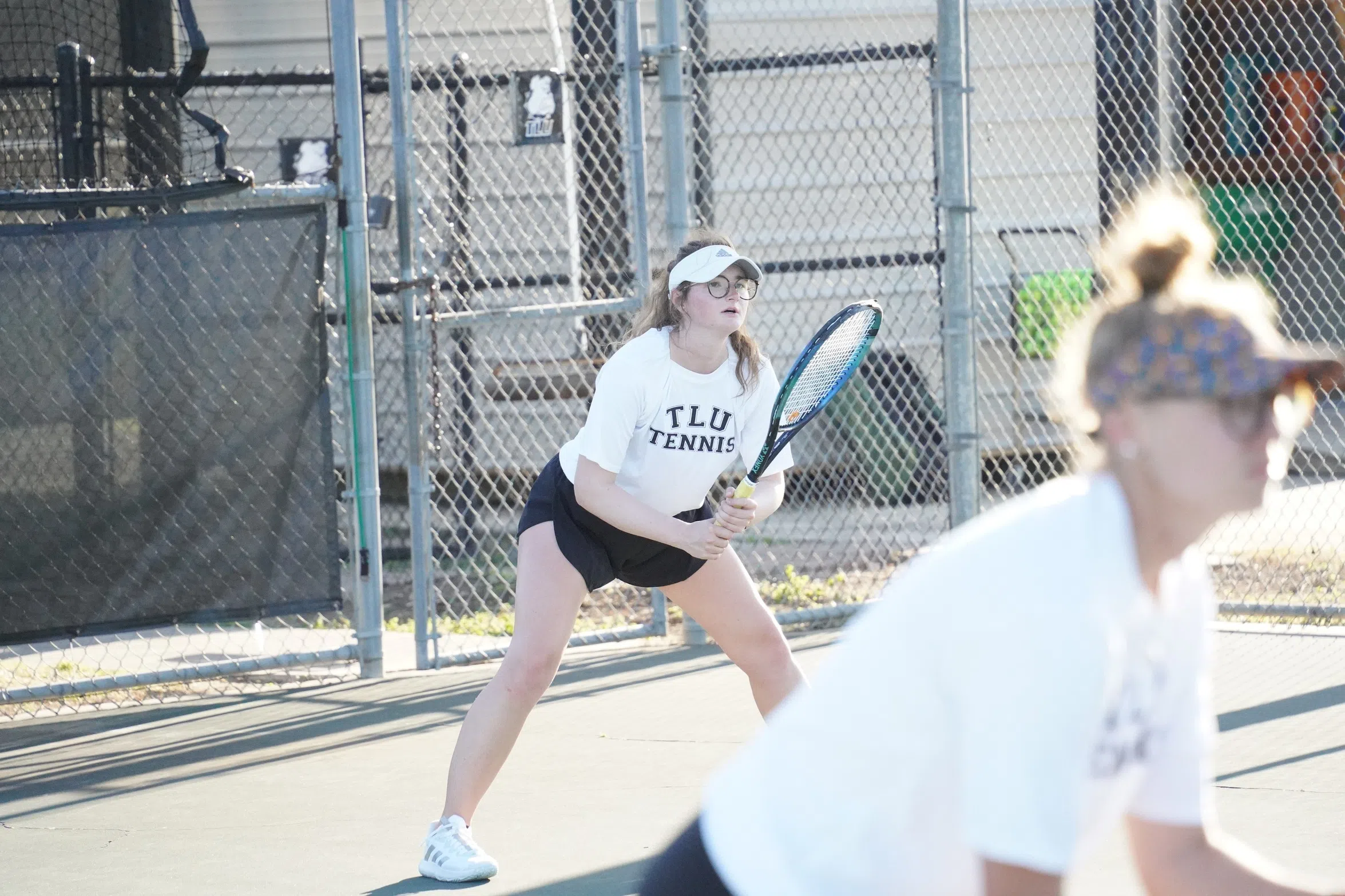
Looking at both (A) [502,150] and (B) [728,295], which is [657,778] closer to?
(B) [728,295]

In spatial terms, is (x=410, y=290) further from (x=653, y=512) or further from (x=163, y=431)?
(x=653, y=512)

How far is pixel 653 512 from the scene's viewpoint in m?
4.11

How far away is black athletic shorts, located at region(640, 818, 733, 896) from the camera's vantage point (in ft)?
6.36

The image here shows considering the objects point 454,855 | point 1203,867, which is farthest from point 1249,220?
point 1203,867

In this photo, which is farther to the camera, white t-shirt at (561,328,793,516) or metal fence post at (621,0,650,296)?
metal fence post at (621,0,650,296)

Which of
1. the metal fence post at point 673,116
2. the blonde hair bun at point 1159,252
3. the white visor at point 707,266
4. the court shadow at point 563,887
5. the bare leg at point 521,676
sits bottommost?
the court shadow at point 563,887

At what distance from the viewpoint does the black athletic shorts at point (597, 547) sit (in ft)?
13.9

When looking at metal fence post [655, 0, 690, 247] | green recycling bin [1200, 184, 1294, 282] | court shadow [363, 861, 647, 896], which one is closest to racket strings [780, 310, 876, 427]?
court shadow [363, 861, 647, 896]

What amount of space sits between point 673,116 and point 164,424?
8.72 ft

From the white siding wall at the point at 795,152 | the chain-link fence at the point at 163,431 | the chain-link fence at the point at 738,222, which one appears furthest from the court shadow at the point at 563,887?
the white siding wall at the point at 795,152

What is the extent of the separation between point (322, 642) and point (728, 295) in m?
3.78

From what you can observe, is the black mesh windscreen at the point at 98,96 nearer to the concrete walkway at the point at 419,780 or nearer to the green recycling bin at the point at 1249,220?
the concrete walkway at the point at 419,780

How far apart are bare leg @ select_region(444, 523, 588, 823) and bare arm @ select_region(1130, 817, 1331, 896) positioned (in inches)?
91.2

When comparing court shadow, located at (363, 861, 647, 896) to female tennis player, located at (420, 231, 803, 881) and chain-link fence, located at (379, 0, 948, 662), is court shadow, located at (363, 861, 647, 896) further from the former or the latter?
chain-link fence, located at (379, 0, 948, 662)
